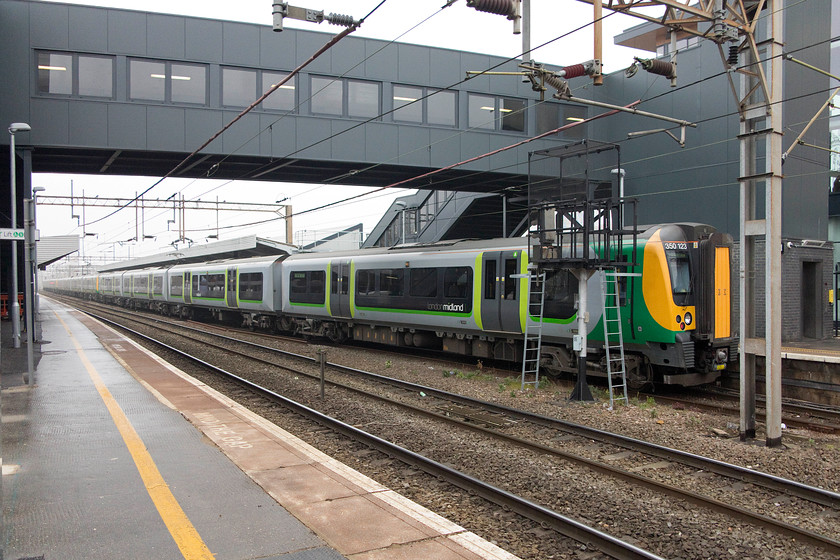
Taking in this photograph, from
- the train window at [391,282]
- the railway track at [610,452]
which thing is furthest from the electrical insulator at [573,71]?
the train window at [391,282]

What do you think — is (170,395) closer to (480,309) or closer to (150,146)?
(480,309)

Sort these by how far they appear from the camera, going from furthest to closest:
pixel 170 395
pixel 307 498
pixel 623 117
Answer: pixel 623 117, pixel 170 395, pixel 307 498

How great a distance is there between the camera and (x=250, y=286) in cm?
2552

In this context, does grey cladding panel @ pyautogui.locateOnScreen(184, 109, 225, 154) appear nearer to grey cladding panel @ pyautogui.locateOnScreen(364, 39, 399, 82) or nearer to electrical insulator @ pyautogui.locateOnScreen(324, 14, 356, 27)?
grey cladding panel @ pyautogui.locateOnScreen(364, 39, 399, 82)

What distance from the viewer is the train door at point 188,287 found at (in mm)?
32625

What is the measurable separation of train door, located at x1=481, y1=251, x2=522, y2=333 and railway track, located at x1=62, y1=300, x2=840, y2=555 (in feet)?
9.32

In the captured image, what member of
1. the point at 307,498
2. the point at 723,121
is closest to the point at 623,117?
the point at 723,121

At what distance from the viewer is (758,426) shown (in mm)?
9070

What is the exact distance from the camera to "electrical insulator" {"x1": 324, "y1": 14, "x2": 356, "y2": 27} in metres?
7.93

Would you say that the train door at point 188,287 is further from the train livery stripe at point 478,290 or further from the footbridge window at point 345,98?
the train livery stripe at point 478,290

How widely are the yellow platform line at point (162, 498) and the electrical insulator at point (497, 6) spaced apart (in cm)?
562

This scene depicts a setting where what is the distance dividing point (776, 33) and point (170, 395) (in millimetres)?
9920

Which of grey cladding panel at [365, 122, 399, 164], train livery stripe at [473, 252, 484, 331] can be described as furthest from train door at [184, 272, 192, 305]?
train livery stripe at [473, 252, 484, 331]

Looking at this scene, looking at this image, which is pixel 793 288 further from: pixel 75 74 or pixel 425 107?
pixel 75 74
